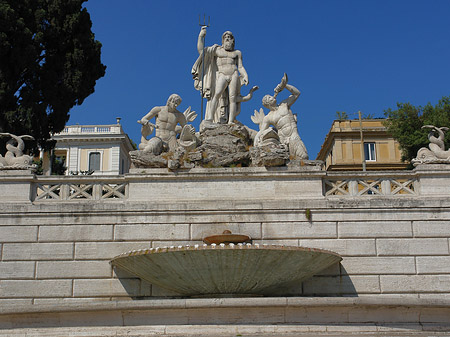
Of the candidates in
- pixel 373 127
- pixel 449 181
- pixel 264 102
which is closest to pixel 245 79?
pixel 264 102

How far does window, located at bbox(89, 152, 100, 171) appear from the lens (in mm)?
49438

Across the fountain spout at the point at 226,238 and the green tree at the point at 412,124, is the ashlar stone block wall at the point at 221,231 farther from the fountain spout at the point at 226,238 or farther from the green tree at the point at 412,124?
the green tree at the point at 412,124

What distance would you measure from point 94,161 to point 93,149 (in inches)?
40.3

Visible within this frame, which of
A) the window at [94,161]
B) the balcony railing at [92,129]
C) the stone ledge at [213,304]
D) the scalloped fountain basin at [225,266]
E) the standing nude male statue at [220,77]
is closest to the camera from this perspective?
the stone ledge at [213,304]

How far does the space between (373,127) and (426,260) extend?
3312cm

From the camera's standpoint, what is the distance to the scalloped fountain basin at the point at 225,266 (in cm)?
1316

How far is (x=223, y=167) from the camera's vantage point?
16.7m

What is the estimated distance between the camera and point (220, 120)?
1906cm

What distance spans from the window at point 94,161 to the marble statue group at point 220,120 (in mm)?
31212

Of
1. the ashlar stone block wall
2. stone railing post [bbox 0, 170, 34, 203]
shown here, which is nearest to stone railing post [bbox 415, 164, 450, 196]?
the ashlar stone block wall

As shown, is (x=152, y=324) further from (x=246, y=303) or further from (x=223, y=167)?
(x=223, y=167)

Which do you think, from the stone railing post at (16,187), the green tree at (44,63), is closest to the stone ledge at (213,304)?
the stone railing post at (16,187)

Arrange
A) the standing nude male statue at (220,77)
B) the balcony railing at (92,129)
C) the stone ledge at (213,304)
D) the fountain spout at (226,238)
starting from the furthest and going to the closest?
1. the balcony railing at (92,129)
2. the standing nude male statue at (220,77)
3. the fountain spout at (226,238)
4. the stone ledge at (213,304)

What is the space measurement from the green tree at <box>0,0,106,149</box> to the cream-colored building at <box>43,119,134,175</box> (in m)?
23.4
